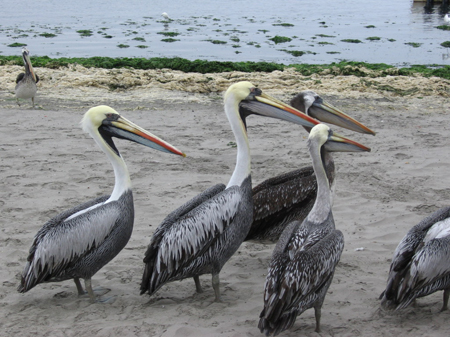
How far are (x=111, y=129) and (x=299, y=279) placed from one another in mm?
2069

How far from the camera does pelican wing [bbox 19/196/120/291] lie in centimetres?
385

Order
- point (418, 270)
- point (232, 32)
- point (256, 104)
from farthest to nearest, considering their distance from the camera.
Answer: point (232, 32), point (256, 104), point (418, 270)

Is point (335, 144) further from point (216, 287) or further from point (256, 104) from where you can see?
point (216, 287)

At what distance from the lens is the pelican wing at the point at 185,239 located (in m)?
3.89

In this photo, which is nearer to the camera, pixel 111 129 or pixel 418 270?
pixel 418 270

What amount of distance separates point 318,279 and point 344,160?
12.7 ft

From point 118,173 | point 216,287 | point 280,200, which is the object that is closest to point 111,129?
point 118,173

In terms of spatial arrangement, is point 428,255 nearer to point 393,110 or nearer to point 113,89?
point 393,110

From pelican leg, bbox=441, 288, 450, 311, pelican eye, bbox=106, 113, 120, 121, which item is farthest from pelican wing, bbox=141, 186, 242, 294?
pelican leg, bbox=441, 288, 450, 311

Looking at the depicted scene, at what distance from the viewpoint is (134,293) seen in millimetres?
4156

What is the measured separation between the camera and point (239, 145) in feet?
14.9

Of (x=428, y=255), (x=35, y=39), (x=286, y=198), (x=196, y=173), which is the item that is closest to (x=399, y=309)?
(x=428, y=255)

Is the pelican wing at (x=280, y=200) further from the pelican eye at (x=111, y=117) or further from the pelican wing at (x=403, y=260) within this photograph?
the pelican eye at (x=111, y=117)

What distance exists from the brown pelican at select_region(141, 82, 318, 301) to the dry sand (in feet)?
0.88
